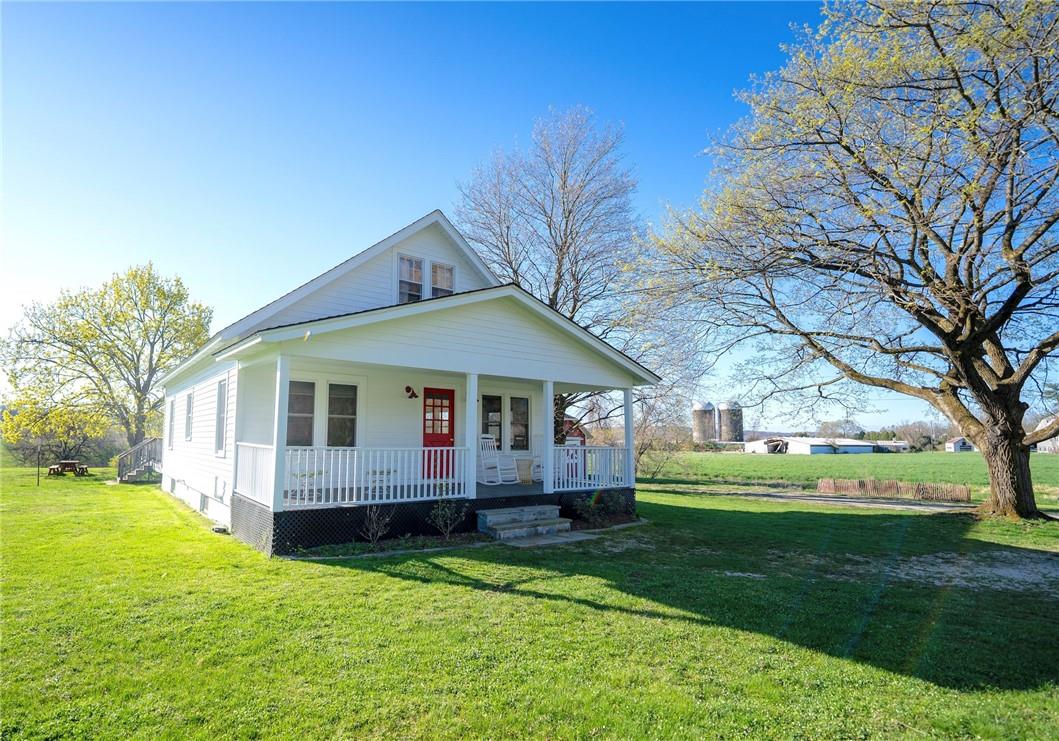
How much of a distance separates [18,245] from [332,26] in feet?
20.4

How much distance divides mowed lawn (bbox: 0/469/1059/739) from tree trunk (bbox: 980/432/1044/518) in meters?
5.58

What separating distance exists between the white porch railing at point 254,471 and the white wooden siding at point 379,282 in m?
2.70

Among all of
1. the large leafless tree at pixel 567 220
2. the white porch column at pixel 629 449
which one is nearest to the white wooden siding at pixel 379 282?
the white porch column at pixel 629 449

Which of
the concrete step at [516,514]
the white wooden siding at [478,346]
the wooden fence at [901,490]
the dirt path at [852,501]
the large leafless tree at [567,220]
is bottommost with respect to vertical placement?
the dirt path at [852,501]

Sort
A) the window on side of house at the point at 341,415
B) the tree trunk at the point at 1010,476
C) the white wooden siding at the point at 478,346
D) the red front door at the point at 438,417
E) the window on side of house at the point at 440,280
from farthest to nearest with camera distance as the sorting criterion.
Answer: the tree trunk at the point at 1010,476 → the window on side of house at the point at 440,280 → the red front door at the point at 438,417 → the window on side of house at the point at 341,415 → the white wooden siding at the point at 478,346

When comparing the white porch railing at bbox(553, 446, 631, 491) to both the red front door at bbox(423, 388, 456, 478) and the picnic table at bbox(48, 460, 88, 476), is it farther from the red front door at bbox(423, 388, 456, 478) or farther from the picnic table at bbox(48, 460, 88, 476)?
the picnic table at bbox(48, 460, 88, 476)

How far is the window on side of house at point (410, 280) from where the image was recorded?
12297 millimetres

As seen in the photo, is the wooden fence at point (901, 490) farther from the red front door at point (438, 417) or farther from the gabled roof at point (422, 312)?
the red front door at point (438, 417)

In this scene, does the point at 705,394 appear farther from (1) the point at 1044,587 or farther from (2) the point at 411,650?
(2) the point at 411,650

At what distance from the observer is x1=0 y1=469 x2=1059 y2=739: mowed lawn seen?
11.3 ft

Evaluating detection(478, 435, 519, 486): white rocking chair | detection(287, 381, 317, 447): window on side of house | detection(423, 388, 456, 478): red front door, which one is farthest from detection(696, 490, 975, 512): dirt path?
detection(287, 381, 317, 447): window on side of house

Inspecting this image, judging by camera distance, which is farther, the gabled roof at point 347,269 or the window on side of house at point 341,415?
the window on side of house at point 341,415

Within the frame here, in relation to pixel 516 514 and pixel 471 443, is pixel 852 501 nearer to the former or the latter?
pixel 516 514

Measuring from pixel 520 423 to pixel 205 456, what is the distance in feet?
23.9
